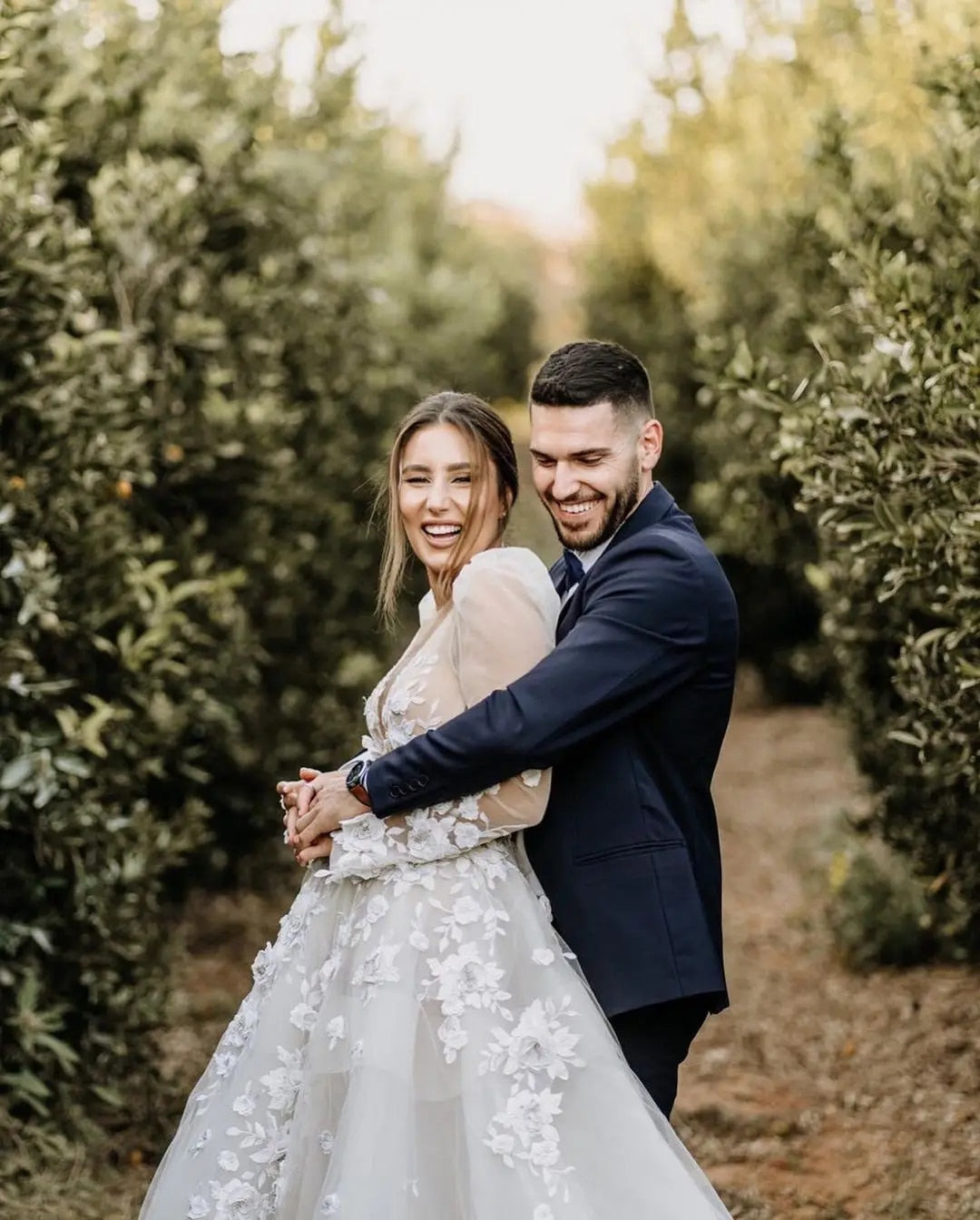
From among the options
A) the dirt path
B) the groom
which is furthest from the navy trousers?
the dirt path

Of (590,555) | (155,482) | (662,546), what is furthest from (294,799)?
(155,482)

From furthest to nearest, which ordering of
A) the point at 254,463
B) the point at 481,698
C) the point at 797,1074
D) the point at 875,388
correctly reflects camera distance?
the point at 254,463, the point at 797,1074, the point at 875,388, the point at 481,698

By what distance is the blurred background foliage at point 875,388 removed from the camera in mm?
4223

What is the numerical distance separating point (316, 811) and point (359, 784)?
160mm

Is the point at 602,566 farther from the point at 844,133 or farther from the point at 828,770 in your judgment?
the point at 828,770

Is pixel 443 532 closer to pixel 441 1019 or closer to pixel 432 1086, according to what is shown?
pixel 441 1019

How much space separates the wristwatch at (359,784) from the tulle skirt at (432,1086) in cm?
18

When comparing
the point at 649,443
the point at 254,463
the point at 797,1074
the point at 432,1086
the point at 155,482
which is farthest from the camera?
→ the point at 254,463

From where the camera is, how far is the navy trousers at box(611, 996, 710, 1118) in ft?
10.5

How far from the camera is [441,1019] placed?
10.1 feet

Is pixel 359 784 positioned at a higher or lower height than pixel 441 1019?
higher

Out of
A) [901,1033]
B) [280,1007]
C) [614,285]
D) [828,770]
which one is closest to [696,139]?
[614,285]

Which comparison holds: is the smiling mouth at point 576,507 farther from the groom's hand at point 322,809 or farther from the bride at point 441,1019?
the groom's hand at point 322,809

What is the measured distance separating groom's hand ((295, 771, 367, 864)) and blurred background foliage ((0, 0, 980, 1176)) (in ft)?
3.36
